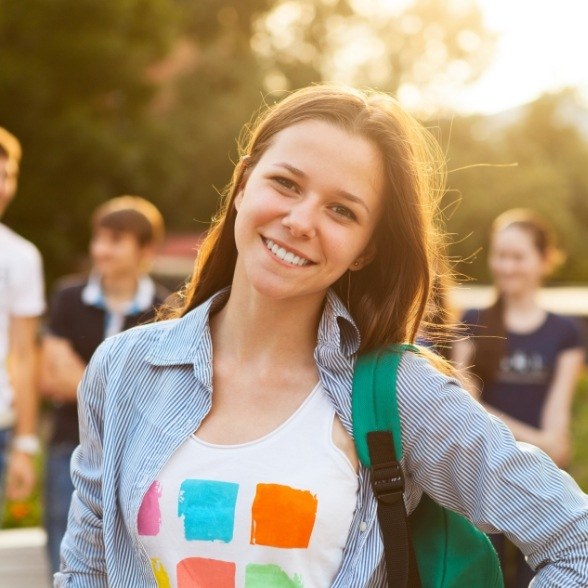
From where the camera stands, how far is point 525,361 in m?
5.28

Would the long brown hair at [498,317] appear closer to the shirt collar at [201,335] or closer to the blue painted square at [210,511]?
the shirt collar at [201,335]

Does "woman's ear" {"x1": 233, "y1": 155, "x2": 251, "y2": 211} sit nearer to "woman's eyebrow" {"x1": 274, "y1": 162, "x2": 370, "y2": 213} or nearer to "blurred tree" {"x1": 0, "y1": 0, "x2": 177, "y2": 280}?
"woman's eyebrow" {"x1": 274, "y1": 162, "x2": 370, "y2": 213}

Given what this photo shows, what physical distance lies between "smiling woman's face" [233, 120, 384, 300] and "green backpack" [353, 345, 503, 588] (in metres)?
0.22

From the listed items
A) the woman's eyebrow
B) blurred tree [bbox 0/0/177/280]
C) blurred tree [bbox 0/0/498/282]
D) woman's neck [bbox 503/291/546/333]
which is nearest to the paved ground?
woman's neck [bbox 503/291/546/333]

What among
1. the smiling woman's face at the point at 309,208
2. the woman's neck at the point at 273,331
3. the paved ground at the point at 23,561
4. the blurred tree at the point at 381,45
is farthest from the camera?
the blurred tree at the point at 381,45

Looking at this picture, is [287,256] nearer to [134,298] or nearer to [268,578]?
[268,578]

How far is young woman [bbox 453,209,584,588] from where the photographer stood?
204 inches

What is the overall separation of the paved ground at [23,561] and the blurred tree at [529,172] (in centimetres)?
2731

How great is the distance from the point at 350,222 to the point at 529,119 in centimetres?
4463

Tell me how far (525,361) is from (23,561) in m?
3.34

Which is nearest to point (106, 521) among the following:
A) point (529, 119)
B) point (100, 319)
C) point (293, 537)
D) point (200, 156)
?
point (293, 537)

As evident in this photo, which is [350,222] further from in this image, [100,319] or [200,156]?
[200,156]

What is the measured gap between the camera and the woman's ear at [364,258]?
2.20 m

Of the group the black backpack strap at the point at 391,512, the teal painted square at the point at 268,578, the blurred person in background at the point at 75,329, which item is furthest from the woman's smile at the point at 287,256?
the blurred person in background at the point at 75,329
